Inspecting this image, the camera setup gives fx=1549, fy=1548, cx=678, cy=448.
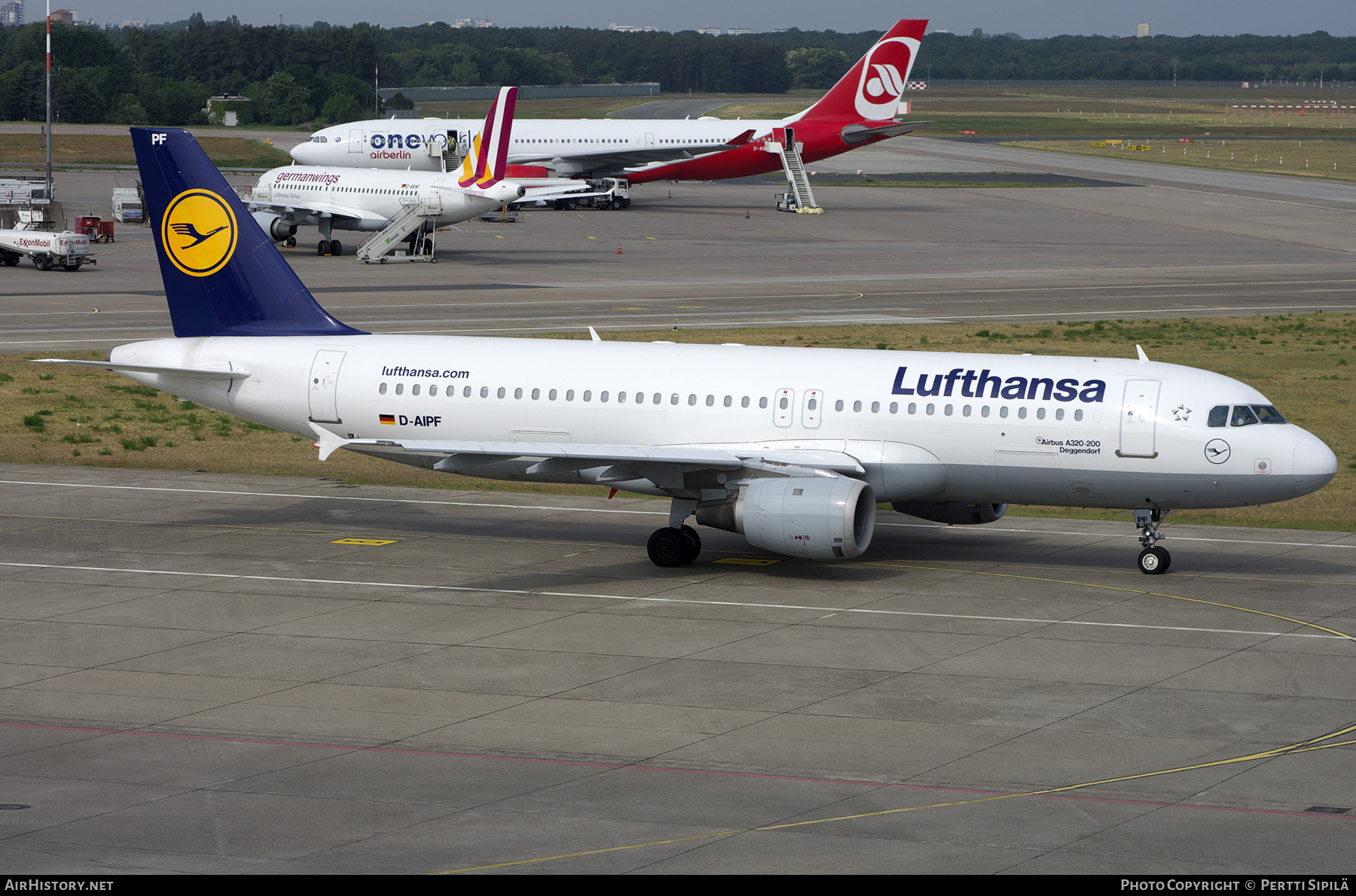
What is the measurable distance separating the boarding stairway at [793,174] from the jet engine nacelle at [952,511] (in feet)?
285

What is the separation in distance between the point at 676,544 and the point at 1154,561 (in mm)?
9558

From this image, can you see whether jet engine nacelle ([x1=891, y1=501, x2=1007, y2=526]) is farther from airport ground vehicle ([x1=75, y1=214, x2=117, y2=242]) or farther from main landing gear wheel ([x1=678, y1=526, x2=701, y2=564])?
airport ground vehicle ([x1=75, y1=214, x2=117, y2=242])

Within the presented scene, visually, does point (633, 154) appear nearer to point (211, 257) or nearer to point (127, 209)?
point (127, 209)

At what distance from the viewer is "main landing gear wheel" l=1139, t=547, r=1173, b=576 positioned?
30922 mm

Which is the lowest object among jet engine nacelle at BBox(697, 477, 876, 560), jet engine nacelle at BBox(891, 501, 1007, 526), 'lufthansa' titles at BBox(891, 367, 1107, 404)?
jet engine nacelle at BBox(891, 501, 1007, 526)

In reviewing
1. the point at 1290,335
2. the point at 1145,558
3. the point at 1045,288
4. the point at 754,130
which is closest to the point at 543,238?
the point at 754,130

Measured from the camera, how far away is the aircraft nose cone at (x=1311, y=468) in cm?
2897

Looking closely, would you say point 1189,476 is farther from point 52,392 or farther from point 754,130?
point 754,130

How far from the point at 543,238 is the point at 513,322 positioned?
127 feet

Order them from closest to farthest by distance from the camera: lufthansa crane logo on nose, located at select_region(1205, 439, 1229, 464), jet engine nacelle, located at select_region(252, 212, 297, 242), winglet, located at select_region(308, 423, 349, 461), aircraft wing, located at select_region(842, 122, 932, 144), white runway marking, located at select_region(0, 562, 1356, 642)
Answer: white runway marking, located at select_region(0, 562, 1356, 642) → lufthansa crane logo on nose, located at select_region(1205, 439, 1229, 464) → winglet, located at select_region(308, 423, 349, 461) → jet engine nacelle, located at select_region(252, 212, 297, 242) → aircraft wing, located at select_region(842, 122, 932, 144)

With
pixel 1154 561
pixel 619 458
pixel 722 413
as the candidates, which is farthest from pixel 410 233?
pixel 1154 561

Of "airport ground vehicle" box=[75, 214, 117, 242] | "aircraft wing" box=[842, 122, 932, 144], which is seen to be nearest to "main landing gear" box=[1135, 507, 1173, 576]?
"airport ground vehicle" box=[75, 214, 117, 242]

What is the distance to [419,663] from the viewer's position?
80.9 feet

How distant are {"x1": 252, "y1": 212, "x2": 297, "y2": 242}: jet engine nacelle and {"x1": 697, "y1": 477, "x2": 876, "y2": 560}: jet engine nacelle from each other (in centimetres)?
6895
